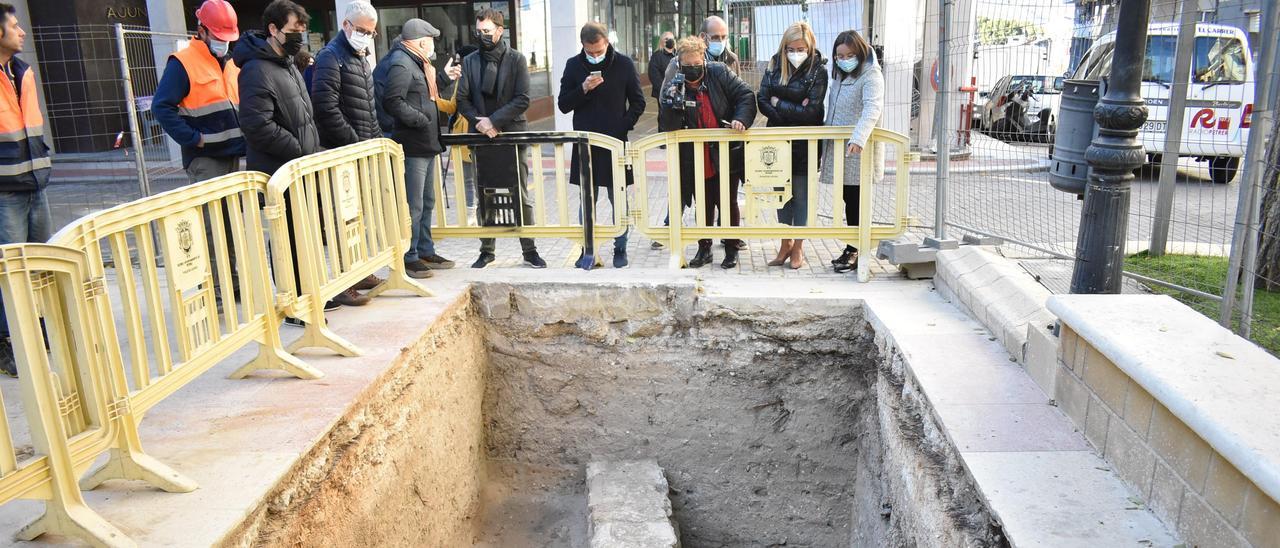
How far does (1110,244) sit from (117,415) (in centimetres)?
408

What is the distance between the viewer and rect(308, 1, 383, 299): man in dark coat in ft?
19.1

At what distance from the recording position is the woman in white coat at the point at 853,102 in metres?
6.18

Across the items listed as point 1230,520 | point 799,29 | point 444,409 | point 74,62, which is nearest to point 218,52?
point 444,409

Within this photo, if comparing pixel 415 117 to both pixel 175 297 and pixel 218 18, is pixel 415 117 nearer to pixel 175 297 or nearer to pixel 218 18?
pixel 218 18

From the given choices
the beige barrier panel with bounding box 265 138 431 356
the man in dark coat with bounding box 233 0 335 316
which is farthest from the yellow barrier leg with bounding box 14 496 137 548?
the man in dark coat with bounding box 233 0 335 316

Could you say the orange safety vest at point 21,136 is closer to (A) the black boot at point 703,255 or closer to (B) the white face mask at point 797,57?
(A) the black boot at point 703,255

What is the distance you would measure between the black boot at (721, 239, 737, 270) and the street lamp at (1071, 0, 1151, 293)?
2.90 meters

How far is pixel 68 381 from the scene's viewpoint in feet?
9.86

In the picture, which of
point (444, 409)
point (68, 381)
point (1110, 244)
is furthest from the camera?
point (444, 409)

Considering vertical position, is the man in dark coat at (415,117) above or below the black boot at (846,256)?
above

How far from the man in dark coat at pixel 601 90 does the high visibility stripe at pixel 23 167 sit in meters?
3.42

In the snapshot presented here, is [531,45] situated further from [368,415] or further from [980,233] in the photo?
[368,415]

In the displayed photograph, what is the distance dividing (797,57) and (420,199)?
9.44 ft

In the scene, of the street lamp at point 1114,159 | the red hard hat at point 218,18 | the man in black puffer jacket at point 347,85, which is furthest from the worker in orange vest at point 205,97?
the street lamp at point 1114,159
